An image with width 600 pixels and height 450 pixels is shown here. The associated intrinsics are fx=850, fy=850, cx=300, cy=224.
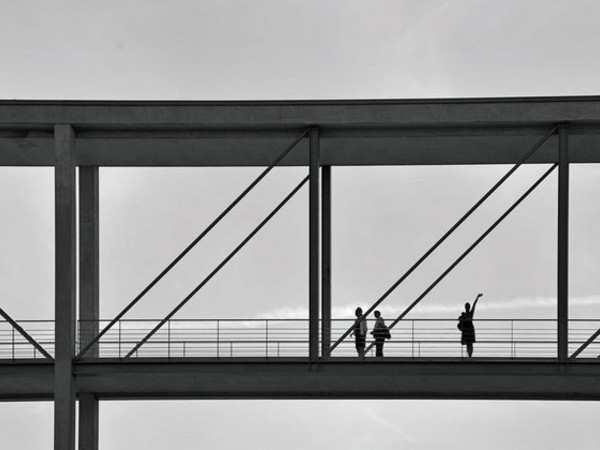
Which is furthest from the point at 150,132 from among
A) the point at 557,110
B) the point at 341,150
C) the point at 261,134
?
the point at 557,110

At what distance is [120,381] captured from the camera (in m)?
18.1

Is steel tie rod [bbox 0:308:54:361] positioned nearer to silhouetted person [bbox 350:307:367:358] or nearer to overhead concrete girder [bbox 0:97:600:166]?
overhead concrete girder [bbox 0:97:600:166]

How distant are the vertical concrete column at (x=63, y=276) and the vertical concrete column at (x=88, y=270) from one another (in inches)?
169

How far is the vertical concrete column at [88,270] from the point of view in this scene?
72.3 feet

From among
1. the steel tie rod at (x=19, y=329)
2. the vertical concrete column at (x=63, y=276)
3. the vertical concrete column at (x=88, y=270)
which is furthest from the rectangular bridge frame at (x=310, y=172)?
the vertical concrete column at (x=88, y=270)

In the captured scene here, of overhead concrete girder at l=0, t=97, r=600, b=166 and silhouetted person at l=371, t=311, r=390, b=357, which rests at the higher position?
overhead concrete girder at l=0, t=97, r=600, b=166

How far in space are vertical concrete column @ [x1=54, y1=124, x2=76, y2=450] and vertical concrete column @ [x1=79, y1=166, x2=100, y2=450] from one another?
4295mm

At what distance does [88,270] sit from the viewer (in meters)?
22.0

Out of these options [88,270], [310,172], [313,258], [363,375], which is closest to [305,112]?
[310,172]

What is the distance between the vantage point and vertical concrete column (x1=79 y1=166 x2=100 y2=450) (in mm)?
22047

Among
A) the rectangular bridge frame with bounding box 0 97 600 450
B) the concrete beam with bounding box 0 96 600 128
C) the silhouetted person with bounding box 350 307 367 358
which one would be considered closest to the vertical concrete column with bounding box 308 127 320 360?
the rectangular bridge frame with bounding box 0 97 600 450

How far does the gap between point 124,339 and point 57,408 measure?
3057mm

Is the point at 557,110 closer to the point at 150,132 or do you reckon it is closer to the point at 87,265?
the point at 150,132

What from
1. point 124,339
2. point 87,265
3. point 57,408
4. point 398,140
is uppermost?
point 398,140
